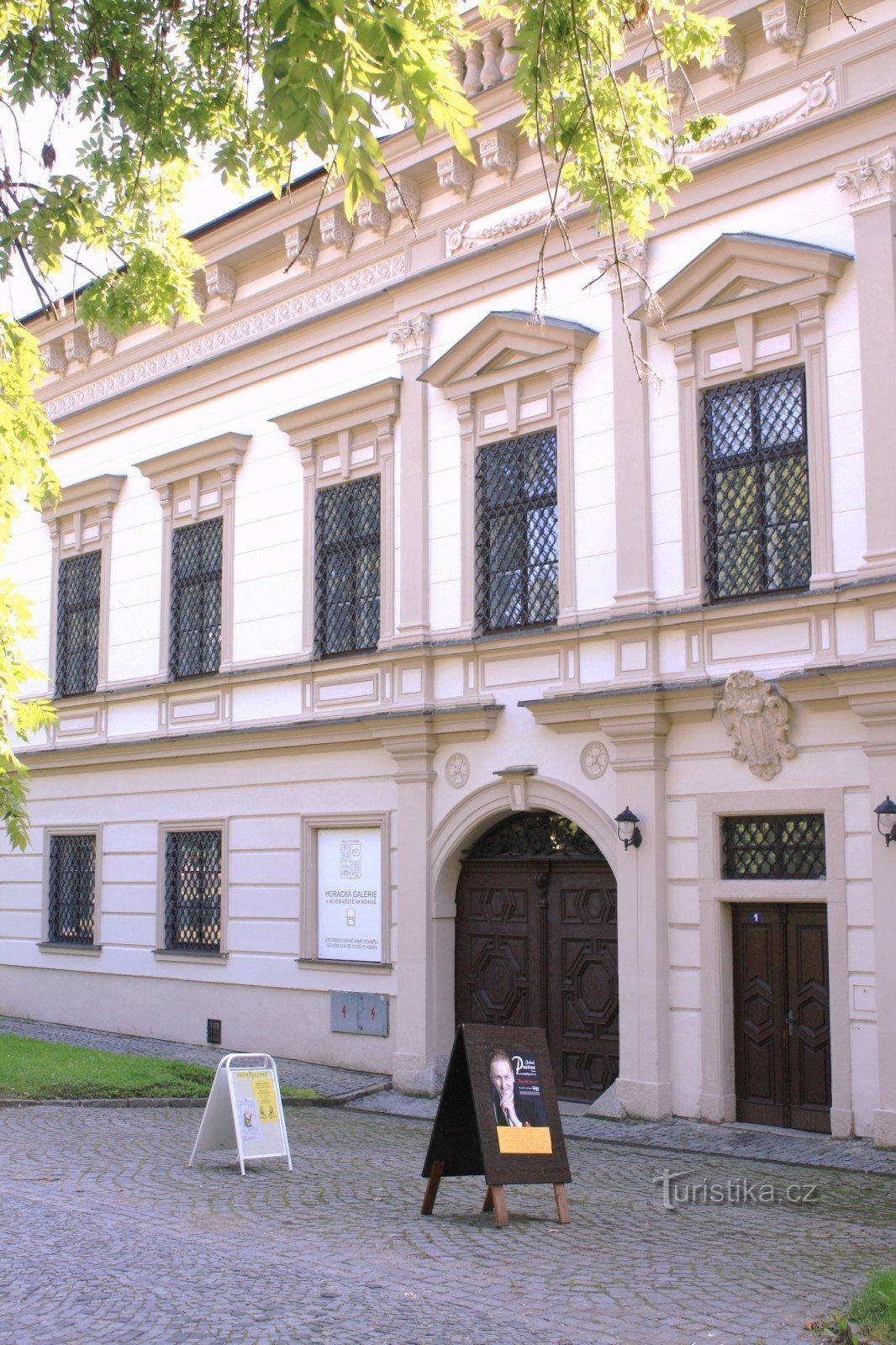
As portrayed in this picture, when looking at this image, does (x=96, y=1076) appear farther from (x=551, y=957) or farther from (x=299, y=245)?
(x=299, y=245)

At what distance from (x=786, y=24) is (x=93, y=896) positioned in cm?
1443

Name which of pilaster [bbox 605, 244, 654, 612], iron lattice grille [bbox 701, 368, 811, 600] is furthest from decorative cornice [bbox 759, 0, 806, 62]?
iron lattice grille [bbox 701, 368, 811, 600]

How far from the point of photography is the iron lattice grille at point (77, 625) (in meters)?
21.5

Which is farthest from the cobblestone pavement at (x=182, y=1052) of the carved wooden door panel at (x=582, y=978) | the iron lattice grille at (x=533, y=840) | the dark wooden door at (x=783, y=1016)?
the dark wooden door at (x=783, y=1016)

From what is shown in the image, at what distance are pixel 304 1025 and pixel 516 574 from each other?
5.94 m

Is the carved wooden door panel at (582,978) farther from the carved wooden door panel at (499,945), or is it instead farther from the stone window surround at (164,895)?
the stone window surround at (164,895)

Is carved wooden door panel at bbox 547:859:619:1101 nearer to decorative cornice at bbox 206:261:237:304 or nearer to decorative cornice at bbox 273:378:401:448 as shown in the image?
decorative cornice at bbox 273:378:401:448

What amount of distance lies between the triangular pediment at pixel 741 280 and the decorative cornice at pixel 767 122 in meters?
1.02

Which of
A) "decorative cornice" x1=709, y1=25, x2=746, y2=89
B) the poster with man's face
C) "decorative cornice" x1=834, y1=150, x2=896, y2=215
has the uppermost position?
"decorative cornice" x1=709, y1=25, x2=746, y2=89

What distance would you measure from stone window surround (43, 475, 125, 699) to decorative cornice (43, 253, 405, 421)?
130cm

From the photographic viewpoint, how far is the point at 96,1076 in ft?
48.7

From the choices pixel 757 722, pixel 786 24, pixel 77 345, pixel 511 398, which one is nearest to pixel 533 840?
pixel 757 722

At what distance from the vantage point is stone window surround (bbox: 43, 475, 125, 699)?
21.0 meters

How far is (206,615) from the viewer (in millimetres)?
19359
